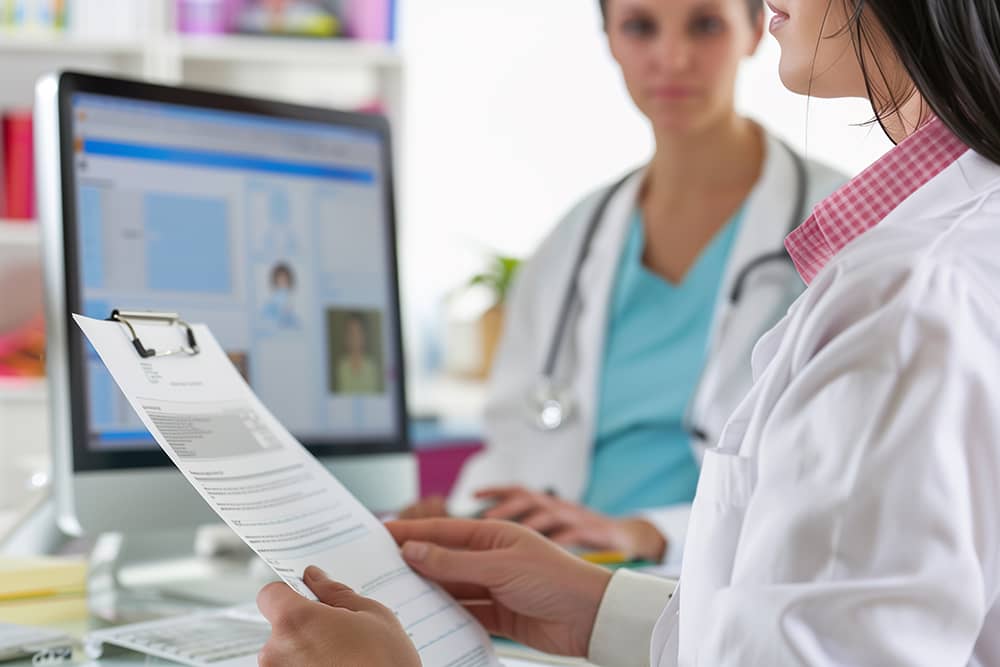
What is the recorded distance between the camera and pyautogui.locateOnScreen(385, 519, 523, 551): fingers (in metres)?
0.86

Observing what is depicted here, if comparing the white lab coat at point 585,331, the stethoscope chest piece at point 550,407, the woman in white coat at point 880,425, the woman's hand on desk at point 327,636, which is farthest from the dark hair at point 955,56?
the stethoscope chest piece at point 550,407

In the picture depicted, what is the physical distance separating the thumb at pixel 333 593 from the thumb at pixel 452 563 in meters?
0.14

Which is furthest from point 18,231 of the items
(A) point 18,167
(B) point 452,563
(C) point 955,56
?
(C) point 955,56

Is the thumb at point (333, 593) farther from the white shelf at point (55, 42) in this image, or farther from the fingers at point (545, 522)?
the white shelf at point (55, 42)

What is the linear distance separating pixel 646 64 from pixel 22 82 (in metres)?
2.05

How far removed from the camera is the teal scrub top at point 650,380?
4.90ft

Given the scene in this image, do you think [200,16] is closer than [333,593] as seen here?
No

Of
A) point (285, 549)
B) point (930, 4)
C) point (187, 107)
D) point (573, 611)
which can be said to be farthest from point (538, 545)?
point (187, 107)

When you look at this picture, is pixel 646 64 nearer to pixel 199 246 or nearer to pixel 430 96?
pixel 199 246

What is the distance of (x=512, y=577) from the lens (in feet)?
2.74

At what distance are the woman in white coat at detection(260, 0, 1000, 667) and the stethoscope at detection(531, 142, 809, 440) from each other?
0.86 meters

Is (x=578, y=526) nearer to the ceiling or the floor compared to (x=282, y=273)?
nearer to the floor

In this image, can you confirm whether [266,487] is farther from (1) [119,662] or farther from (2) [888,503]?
(2) [888,503]

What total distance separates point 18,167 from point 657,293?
1.84m
